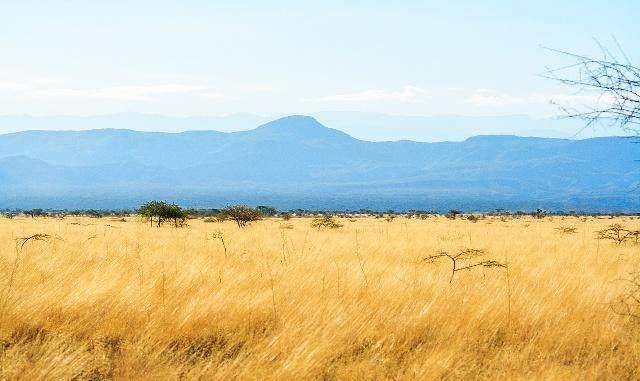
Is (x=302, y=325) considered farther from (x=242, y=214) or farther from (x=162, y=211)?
(x=242, y=214)

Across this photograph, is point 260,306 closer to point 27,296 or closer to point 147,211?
point 27,296

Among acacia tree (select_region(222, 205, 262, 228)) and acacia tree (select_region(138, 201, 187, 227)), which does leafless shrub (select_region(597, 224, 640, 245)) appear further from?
acacia tree (select_region(222, 205, 262, 228))

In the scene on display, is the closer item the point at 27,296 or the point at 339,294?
the point at 27,296

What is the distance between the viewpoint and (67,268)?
8305 millimetres

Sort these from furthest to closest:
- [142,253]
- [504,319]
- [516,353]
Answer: [142,253] < [504,319] < [516,353]

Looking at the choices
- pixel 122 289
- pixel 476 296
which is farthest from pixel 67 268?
pixel 476 296

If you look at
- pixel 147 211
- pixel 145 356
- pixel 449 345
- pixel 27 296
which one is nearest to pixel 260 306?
pixel 145 356

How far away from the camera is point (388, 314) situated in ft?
20.0

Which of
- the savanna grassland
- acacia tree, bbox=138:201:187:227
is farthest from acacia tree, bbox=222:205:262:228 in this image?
the savanna grassland

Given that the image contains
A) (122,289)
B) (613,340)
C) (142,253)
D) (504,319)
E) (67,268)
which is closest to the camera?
(613,340)

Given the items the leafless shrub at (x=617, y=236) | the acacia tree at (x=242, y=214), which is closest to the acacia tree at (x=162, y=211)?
the acacia tree at (x=242, y=214)

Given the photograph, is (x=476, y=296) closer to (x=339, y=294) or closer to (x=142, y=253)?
(x=339, y=294)

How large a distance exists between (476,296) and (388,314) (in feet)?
4.14

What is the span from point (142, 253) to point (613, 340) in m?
7.88
